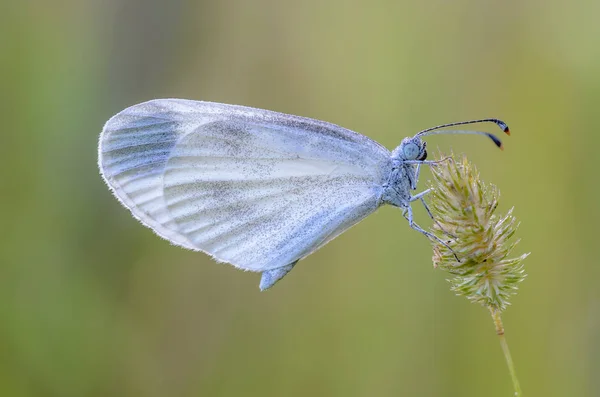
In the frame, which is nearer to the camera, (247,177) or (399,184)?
(399,184)

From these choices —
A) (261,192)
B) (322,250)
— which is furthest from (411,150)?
(322,250)

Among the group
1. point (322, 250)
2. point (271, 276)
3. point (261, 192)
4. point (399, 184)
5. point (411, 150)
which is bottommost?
point (271, 276)

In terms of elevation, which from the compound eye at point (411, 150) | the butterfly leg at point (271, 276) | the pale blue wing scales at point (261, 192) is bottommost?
the butterfly leg at point (271, 276)

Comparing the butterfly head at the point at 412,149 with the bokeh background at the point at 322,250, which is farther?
the bokeh background at the point at 322,250

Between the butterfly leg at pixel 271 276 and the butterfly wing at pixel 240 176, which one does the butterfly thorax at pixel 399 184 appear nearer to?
the butterfly wing at pixel 240 176

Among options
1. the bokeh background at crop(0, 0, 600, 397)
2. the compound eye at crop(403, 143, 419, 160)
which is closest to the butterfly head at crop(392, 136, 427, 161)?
the compound eye at crop(403, 143, 419, 160)

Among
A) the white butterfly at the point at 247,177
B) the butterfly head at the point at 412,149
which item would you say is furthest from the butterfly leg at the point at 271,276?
the butterfly head at the point at 412,149

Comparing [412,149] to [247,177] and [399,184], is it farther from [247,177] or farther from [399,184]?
[247,177]

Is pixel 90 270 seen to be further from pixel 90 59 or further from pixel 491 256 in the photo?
pixel 491 256

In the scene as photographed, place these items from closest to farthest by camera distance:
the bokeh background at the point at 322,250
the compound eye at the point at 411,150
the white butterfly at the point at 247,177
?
1. the compound eye at the point at 411,150
2. the white butterfly at the point at 247,177
3. the bokeh background at the point at 322,250
